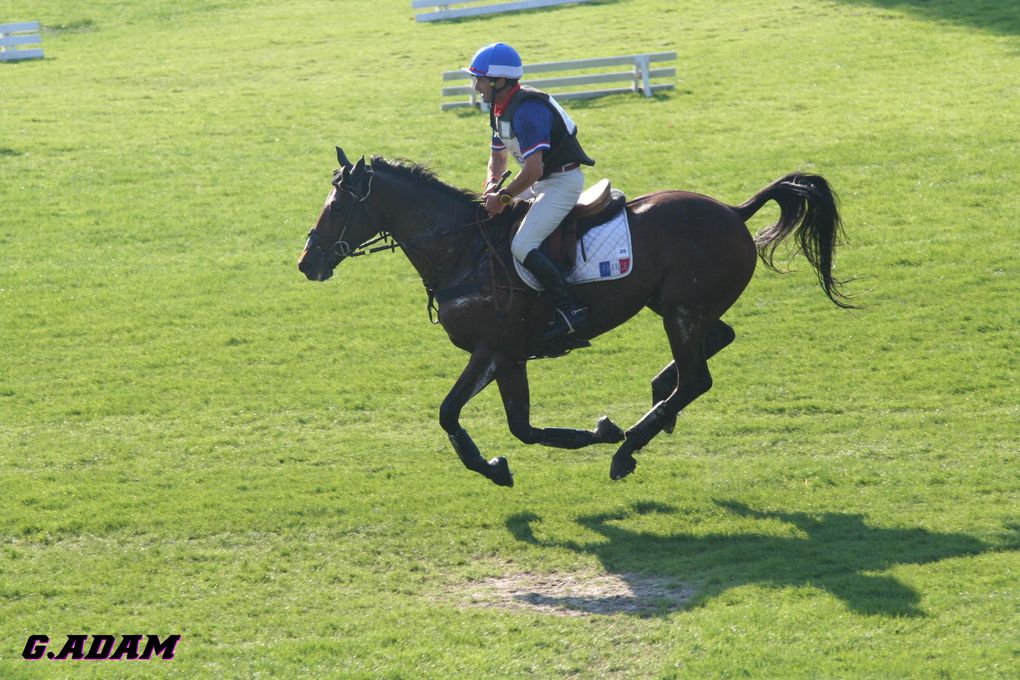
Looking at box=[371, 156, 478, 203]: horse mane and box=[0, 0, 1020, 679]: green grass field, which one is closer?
box=[0, 0, 1020, 679]: green grass field

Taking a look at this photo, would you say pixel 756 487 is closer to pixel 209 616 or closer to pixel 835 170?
pixel 209 616

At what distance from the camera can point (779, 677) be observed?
8.15 metres

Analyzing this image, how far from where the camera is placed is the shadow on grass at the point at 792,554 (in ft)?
30.9

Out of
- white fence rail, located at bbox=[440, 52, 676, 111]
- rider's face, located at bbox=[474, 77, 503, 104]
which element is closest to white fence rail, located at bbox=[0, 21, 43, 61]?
white fence rail, located at bbox=[440, 52, 676, 111]

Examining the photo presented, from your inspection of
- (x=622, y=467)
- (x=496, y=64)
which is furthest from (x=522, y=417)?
(x=496, y=64)

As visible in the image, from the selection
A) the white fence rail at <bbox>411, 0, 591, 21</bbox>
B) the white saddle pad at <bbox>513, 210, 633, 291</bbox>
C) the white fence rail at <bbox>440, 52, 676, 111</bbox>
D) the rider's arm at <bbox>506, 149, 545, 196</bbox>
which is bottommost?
the white fence rail at <bbox>440, 52, 676, 111</bbox>

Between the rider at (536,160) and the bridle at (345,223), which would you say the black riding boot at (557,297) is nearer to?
the rider at (536,160)

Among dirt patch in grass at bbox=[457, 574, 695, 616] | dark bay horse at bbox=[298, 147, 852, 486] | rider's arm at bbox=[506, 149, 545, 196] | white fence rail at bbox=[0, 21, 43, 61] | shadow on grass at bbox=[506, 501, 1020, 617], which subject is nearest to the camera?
shadow on grass at bbox=[506, 501, 1020, 617]

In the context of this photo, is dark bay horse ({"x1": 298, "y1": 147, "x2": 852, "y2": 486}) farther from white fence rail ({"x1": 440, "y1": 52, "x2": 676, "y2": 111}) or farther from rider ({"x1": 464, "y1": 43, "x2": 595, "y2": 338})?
white fence rail ({"x1": 440, "y1": 52, "x2": 676, "y2": 111})

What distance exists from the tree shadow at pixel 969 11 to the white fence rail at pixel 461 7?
30.5ft

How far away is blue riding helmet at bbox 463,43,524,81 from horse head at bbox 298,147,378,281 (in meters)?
1.45

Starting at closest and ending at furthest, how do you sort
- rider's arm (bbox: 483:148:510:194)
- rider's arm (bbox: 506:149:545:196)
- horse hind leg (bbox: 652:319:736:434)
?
rider's arm (bbox: 506:149:545:196) → rider's arm (bbox: 483:148:510:194) → horse hind leg (bbox: 652:319:736:434)

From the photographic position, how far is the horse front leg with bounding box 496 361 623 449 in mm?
11484

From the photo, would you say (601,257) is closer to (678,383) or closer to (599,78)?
(678,383)
